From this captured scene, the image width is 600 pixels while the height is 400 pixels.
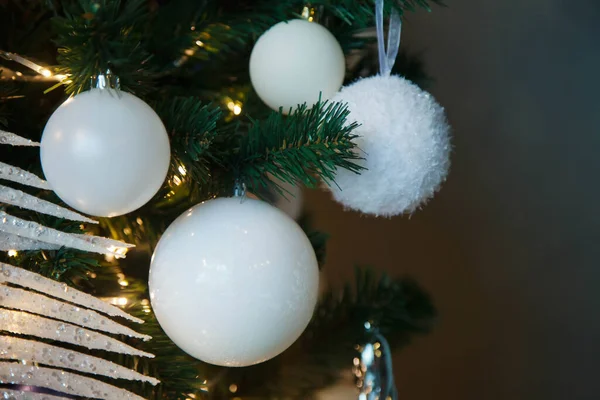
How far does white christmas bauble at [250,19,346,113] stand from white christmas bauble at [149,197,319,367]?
10 centimetres

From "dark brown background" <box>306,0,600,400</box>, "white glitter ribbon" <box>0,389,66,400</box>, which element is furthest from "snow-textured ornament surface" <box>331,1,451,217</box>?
"dark brown background" <box>306,0,600,400</box>

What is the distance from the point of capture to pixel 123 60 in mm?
299

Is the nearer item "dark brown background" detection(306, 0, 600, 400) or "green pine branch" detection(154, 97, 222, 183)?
"green pine branch" detection(154, 97, 222, 183)

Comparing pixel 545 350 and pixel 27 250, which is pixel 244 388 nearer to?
pixel 27 250

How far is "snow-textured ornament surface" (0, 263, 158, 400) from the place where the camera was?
13.6 inches

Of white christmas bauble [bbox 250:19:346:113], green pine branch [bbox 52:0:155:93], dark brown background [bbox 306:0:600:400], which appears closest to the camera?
green pine branch [bbox 52:0:155:93]

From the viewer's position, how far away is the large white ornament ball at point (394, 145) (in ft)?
1.15

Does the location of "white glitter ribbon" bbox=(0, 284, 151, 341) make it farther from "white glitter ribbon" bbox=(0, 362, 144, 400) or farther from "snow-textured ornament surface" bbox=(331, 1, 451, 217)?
"snow-textured ornament surface" bbox=(331, 1, 451, 217)

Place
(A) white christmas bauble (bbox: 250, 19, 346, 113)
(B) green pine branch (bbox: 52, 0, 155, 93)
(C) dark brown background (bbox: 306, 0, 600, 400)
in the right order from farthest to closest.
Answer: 1. (C) dark brown background (bbox: 306, 0, 600, 400)
2. (A) white christmas bauble (bbox: 250, 19, 346, 113)
3. (B) green pine branch (bbox: 52, 0, 155, 93)

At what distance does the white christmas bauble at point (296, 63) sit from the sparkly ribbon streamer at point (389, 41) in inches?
1.2

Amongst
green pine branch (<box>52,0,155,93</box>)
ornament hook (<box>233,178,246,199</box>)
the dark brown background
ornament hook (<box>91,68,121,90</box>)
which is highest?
green pine branch (<box>52,0,155,93</box>)

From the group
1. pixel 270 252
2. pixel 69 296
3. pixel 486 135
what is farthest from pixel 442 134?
pixel 486 135

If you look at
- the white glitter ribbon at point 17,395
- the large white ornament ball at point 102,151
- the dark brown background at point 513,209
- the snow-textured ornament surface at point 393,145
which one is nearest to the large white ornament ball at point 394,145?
the snow-textured ornament surface at point 393,145

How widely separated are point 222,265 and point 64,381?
0.14 metres
